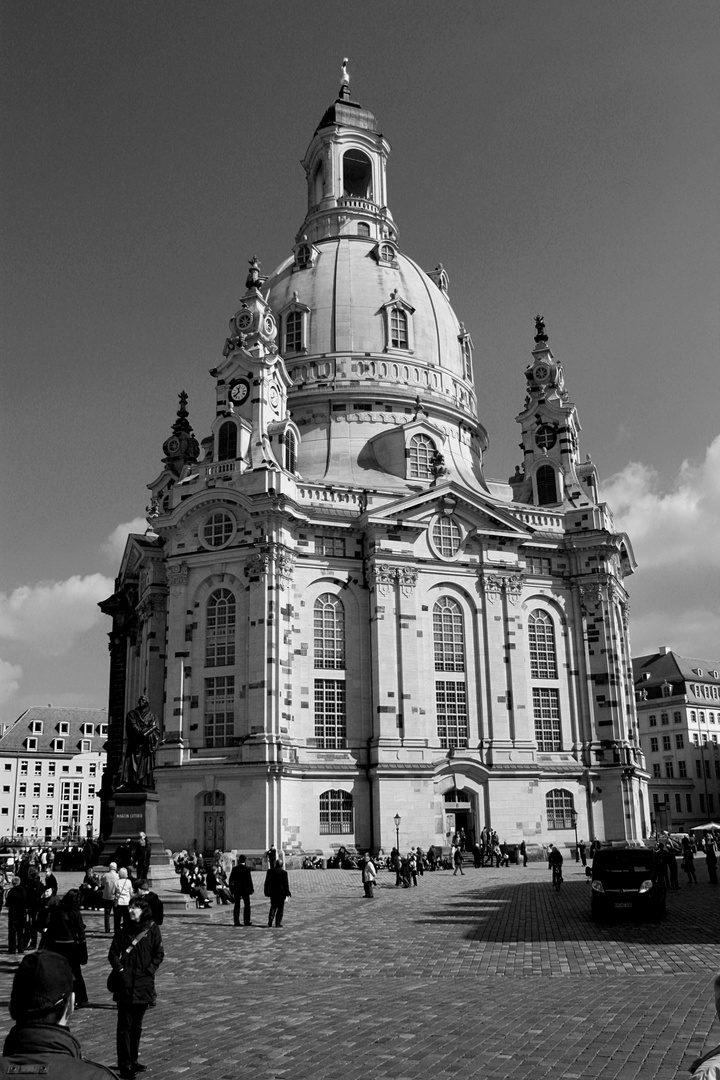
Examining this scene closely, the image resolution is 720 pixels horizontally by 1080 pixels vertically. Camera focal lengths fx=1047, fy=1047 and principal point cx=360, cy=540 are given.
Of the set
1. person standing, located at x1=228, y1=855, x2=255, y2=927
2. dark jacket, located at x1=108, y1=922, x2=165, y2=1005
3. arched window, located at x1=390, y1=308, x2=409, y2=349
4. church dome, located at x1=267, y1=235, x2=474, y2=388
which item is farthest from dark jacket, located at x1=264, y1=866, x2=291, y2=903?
arched window, located at x1=390, y1=308, x2=409, y2=349

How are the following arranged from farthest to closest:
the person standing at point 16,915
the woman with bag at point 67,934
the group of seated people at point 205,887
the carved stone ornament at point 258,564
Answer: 1. the carved stone ornament at point 258,564
2. the group of seated people at point 205,887
3. the person standing at point 16,915
4. the woman with bag at point 67,934

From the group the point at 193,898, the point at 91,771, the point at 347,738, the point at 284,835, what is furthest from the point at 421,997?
the point at 91,771

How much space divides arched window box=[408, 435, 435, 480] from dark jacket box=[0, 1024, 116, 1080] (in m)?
68.0

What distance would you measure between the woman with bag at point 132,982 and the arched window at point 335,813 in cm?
5074

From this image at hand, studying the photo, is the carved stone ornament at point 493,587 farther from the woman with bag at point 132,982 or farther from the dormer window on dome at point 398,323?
the woman with bag at point 132,982

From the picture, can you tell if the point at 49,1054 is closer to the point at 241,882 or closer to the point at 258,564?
the point at 241,882

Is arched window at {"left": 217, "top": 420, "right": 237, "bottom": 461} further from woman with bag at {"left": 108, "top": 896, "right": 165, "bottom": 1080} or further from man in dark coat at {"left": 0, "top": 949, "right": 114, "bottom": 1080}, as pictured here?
man in dark coat at {"left": 0, "top": 949, "right": 114, "bottom": 1080}

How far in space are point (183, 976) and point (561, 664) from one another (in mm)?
54119

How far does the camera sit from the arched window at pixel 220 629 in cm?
6438

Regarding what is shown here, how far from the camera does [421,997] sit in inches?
678

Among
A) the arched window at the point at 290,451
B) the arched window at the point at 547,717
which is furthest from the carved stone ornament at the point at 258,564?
the arched window at the point at 547,717

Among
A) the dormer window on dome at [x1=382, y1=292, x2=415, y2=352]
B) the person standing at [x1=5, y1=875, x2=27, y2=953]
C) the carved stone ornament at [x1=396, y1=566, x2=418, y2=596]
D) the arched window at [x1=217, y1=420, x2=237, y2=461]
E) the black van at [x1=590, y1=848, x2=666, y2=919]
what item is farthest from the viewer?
the dormer window on dome at [x1=382, y1=292, x2=415, y2=352]

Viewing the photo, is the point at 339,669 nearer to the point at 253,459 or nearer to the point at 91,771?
the point at 253,459

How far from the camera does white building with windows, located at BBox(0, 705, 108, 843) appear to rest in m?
109
